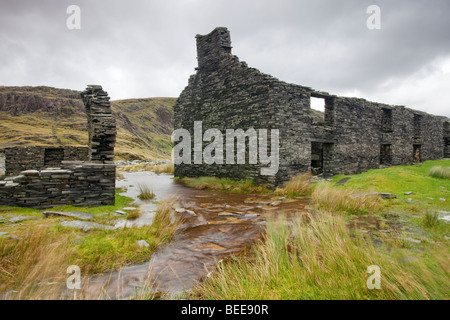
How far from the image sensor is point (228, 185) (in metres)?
12.6

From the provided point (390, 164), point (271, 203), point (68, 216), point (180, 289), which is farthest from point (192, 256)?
point (390, 164)

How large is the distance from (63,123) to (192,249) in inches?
2760

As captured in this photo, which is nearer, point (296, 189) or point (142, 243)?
point (142, 243)

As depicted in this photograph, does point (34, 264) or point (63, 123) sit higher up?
point (63, 123)

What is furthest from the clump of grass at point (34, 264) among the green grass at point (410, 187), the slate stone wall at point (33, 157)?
the slate stone wall at point (33, 157)

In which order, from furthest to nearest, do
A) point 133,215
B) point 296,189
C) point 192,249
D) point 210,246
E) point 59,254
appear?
point 296,189, point 133,215, point 210,246, point 192,249, point 59,254

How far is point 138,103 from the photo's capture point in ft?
364

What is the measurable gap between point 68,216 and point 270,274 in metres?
4.72

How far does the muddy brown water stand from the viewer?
3021 millimetres

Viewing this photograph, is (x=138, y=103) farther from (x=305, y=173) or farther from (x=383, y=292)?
(x=383, y=292)

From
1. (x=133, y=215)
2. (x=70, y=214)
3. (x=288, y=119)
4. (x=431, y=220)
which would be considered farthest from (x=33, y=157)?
(x=431, y=220)

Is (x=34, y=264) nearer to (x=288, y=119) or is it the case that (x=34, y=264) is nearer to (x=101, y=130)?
(x=101, y=130)

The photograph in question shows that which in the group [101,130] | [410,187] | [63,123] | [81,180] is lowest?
[410,187]

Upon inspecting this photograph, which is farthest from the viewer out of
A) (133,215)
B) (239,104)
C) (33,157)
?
(33,157)
